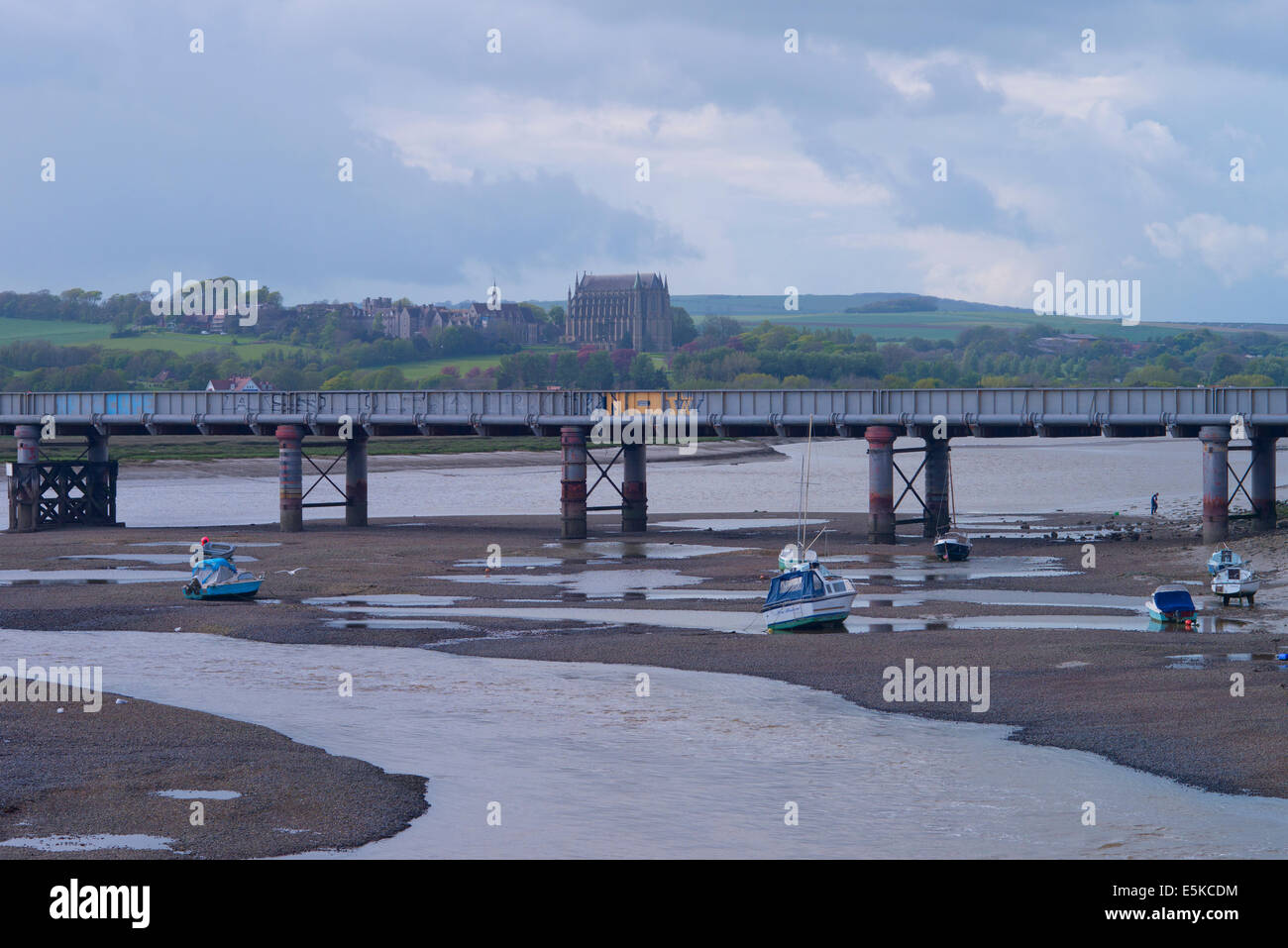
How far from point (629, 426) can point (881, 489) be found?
1285cm

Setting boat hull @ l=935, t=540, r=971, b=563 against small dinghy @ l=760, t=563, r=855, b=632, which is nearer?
small dinghy @ l=760, t=563, r=855, b=632

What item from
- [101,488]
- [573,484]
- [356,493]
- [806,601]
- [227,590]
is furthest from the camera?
[101,488]

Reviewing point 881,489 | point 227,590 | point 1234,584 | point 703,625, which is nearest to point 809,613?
point 703,625

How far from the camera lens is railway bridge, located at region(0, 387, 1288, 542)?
68.0 metres

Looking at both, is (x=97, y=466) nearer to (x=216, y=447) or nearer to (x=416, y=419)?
(x=416, y=419)

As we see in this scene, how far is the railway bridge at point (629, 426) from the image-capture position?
223 feet

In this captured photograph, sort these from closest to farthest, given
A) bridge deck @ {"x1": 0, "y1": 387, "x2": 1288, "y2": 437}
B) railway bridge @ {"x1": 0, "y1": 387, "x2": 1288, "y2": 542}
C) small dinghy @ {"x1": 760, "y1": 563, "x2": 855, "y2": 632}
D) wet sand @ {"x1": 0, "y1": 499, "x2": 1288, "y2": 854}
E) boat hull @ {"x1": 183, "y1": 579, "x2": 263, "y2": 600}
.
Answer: wet sand @ {"x1": 0, "y1": 499, "x2": 1288, "y2": 854} < small dinghy @ {"x1": 760, "y1": 563, "x2": 855, "y2": 632} < boat hull @ {"x1": 183, "y1": 579, "x2": 263, "y2": 600} < railway bridge @ {"x1": 0, "y1": 387, "x2": 1288, "y2": 542} < bridge deck @ {"x1": 0, "y1": 387, "x2": 1288, "y2": 437}

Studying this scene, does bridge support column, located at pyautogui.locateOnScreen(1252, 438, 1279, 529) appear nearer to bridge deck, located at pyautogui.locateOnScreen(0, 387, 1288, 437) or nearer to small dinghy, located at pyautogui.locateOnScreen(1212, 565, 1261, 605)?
bridge deck, located at pyautogui.locateOnScreen(0, 387, 1288, 437)

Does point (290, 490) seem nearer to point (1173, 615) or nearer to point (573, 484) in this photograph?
point (573, 484)

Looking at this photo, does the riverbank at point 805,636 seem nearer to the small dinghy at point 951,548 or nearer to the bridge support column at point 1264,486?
the small dinghy at point 951,548

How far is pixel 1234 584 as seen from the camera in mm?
43219

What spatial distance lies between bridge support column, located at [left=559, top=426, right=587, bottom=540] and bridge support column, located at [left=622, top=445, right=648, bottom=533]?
2.61 m

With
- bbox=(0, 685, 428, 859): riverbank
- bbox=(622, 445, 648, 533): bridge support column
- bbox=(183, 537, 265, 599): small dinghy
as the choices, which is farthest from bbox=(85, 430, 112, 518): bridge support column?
bbox=(0, 685, 428, 859): riverbank
